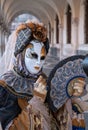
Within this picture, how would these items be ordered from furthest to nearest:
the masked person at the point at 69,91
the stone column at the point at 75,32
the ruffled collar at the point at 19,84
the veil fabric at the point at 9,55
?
1. the stone column at the point at 75,32
2. the veil fabric at the point at 9,55
3. the ruffled collar at the point at 19,84
4. the masked person at the point at 69,91

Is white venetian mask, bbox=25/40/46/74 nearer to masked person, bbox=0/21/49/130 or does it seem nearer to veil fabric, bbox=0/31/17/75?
masked person, bbox=0/21/49/130

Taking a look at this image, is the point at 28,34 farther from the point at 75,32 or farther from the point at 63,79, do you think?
the point at 75,32

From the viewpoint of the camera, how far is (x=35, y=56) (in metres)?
1.83

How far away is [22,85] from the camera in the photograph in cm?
181

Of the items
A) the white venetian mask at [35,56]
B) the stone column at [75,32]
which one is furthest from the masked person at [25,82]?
the stone column at [75,32]

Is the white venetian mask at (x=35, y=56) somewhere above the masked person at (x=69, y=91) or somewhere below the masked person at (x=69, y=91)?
above

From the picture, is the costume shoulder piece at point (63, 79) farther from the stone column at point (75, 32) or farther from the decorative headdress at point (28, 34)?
the stone column at point (75, 32)

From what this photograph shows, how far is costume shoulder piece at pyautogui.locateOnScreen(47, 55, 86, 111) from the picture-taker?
1642mm

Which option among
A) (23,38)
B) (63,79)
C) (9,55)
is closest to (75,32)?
(9,55)

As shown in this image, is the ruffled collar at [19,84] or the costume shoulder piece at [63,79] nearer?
the costume shoulder piece at [63,79]

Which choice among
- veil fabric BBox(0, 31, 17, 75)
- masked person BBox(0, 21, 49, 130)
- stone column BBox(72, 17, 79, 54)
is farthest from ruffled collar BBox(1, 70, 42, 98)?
stone column BBox(72, 17, 79, 54)

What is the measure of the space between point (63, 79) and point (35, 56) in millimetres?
254

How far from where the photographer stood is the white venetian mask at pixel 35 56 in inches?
71.3

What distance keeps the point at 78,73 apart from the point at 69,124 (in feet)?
0.86
